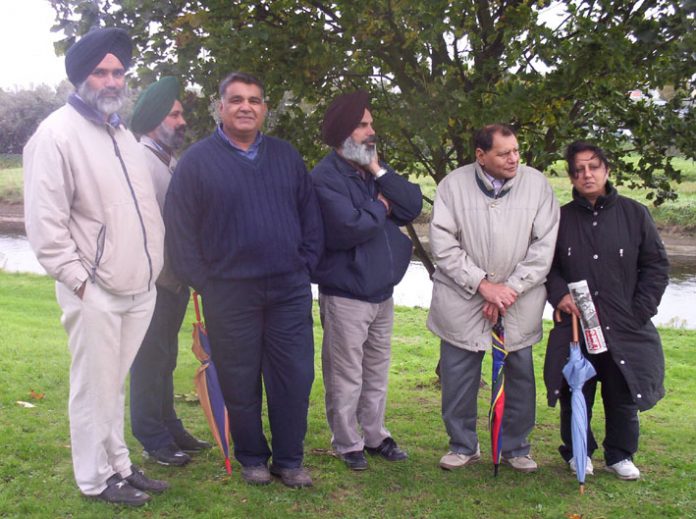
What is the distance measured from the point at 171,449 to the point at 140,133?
1.77m

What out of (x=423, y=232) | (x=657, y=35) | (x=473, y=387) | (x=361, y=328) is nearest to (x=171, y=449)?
(x=361, y=328)

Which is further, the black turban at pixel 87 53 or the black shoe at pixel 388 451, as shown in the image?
the black shoe at pixel 388 451

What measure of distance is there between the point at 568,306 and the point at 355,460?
57.2 inches

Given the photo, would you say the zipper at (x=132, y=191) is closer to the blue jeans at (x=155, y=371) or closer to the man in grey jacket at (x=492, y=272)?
the blue jeans at (x=155, y=371)

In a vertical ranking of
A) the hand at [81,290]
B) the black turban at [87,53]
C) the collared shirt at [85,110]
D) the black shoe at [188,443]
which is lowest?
the black shoe at [188,443]

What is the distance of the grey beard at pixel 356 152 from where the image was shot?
4.49 metres

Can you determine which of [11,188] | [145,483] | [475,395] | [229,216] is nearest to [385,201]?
[229,216]

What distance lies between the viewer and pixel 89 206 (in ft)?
12.3

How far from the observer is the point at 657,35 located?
16.0 feet

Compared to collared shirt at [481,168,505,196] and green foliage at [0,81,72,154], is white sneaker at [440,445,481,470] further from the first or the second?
green foliage at [0,81,72,154]

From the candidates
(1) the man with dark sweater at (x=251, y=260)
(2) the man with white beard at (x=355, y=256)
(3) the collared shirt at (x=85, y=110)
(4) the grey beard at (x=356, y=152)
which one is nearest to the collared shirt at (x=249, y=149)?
(1) the man with dark sweater at (x=251, y=260)

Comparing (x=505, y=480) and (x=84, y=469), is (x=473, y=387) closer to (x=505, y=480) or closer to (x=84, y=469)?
(x=505, y=480)

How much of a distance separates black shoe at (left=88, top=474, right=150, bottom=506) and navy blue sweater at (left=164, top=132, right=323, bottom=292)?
1019 mm

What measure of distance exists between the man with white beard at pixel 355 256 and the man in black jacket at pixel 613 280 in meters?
0.88
